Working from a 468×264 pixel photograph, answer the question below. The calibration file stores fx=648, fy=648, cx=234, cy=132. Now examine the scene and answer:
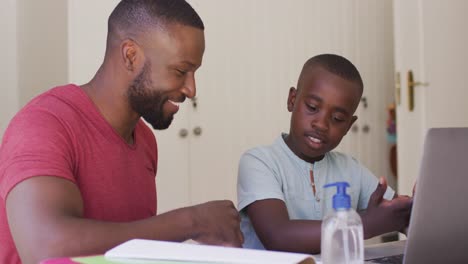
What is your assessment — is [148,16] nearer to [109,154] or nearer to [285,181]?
[109,154]

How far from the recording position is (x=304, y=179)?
1646mm

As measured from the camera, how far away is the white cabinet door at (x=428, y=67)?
3.23 metres

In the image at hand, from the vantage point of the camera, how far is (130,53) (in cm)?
130

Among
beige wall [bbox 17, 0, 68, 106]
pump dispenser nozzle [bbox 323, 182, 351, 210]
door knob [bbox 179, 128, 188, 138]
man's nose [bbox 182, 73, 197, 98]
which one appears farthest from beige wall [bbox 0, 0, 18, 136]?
pump dispenser nozzle [bbox 323, 182, 351, 210]

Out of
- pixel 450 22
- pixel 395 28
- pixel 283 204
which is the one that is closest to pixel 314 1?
pixel 395 28

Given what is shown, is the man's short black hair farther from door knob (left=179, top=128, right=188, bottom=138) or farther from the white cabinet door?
the white cabinet door

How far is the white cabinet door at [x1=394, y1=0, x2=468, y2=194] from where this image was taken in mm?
3227

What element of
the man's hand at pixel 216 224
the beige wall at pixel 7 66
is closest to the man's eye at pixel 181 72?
the man's hand at pixel 216 224

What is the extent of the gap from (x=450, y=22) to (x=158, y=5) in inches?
93.7

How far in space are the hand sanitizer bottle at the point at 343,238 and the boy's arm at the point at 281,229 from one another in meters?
0.44

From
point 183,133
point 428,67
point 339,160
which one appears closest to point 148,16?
point 339,160

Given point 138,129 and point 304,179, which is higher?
point 138,129

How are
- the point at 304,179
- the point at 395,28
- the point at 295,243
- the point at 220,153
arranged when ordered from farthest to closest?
1. the point at 395,28
2. the point at 220,153
3. the point at 304,179
4. the point at 295,243

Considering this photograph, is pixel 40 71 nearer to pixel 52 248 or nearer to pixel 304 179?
pixel 304 179
